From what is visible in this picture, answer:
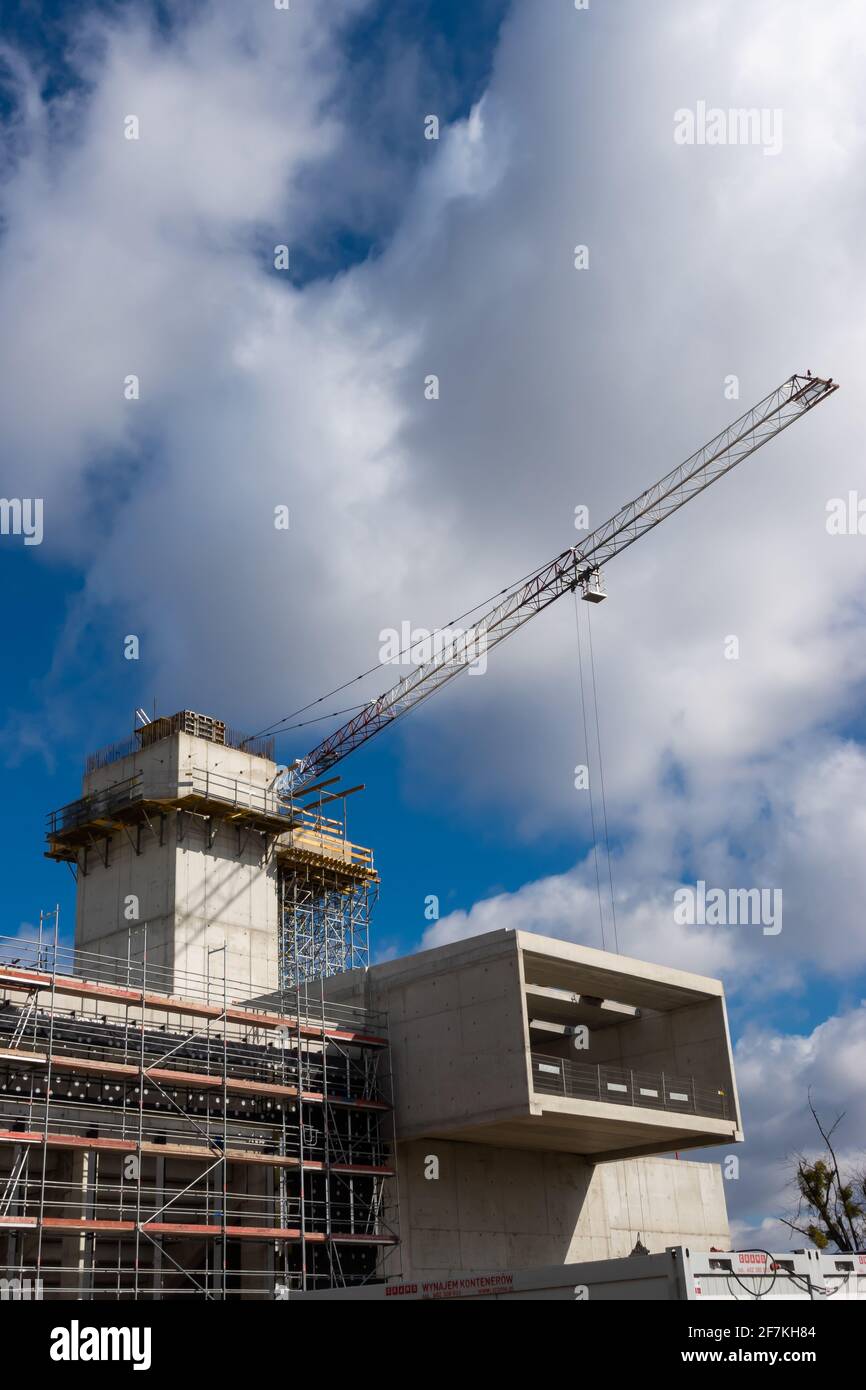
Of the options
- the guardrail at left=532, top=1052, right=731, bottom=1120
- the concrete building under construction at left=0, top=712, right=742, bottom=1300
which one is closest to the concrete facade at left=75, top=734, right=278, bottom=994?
the concrete building under construction at left=0, top=712, right=742, bottom=1300

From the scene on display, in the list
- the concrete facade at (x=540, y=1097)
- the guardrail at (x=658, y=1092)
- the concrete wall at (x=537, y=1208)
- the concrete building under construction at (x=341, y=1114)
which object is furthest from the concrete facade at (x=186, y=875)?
the concrete wall at (x=537, y=1208)

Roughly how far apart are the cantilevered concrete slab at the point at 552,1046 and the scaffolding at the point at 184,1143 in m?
1.50

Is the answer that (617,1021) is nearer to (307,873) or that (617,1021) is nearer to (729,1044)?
(729,1044)

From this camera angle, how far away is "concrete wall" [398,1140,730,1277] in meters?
37.5

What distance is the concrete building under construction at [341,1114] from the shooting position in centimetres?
3067

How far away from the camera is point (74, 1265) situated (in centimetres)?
3039

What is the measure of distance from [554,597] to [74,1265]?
42.3 metres

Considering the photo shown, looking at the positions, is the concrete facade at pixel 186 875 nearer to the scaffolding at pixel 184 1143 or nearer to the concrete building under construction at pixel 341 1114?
the concrete building under construction at pixel 341 1114

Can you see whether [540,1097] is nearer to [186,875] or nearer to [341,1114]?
[341,1114]

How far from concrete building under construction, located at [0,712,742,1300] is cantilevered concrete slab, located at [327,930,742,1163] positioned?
0.27 ft

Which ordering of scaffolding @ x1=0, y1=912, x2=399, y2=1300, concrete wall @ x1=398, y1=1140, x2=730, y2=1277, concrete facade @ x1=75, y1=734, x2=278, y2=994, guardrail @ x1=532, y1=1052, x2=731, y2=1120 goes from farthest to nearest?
concrete facade @ x1=75, y1=734, x2=278, y2=994 → guardrail @ x1=532, y1=1052, x2=731, y2=1120 → concrete wall @ x1=398, y1=1140, x2=730, y2=1277 → scaffolding @ x1=0, y1=912, x2=399, y2=1300

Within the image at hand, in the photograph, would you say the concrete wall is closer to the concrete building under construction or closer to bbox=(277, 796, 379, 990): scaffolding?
the concrete building under construction
